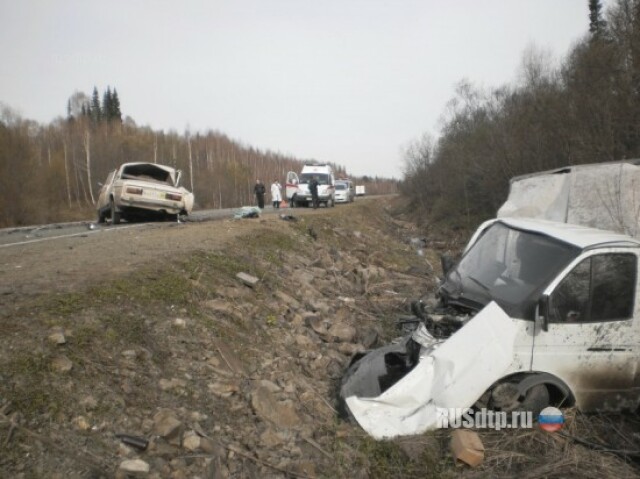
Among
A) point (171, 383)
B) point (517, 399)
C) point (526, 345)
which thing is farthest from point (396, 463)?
point (171, 383)

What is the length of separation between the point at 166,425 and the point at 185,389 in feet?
1.69

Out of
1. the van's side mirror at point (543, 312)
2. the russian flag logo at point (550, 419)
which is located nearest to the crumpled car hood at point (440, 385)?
the van's side mirror at point (543, 312)

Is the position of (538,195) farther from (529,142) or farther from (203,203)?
(203,203)

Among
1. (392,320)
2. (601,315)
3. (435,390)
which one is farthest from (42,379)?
(392,320)

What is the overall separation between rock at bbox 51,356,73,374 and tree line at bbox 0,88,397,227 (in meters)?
33.4

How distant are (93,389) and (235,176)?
63889mm

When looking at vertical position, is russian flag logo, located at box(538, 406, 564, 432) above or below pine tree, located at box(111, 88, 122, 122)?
below

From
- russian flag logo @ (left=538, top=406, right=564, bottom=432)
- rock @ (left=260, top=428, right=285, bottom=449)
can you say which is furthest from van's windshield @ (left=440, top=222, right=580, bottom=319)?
rock @ (left=260, top=428, right=285, bottom=449)

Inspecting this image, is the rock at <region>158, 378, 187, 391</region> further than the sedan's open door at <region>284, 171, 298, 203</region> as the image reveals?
No

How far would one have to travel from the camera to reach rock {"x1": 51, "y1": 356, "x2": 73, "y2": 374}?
3162 mm

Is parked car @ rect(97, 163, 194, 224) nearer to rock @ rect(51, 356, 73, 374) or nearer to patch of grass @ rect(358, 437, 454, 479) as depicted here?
rock @ rect(51, 356, 73, 374)

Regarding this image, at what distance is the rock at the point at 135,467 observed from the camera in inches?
104

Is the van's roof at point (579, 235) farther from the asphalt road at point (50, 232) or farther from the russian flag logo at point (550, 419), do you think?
the asphalt road at point (50, 232)

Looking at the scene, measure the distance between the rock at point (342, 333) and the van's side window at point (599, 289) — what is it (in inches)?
120
